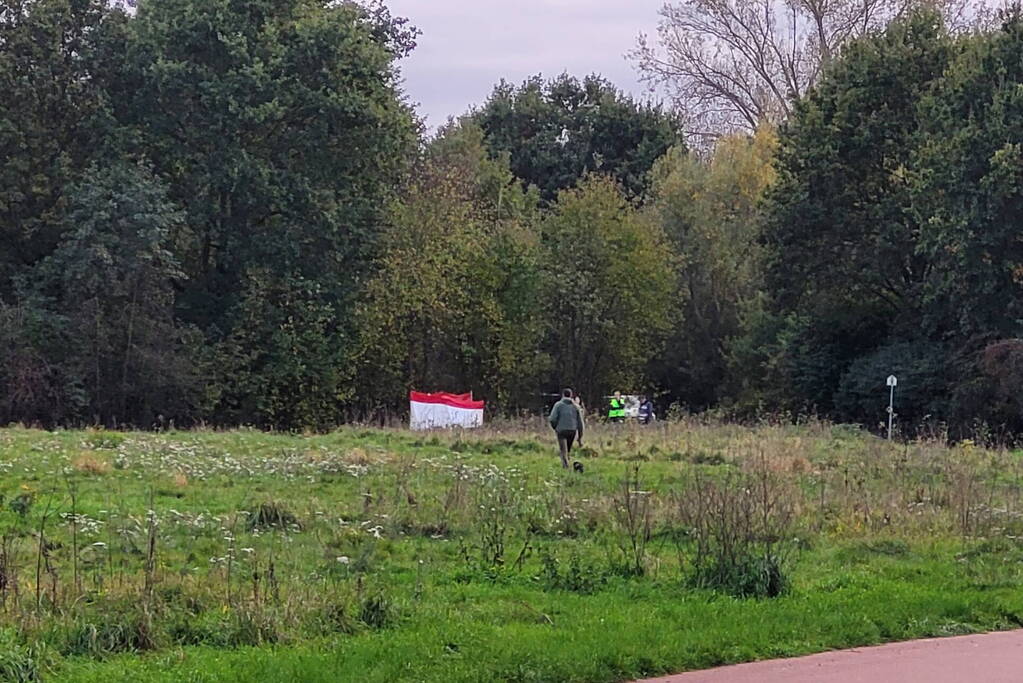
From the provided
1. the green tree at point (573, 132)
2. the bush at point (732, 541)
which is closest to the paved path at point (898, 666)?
the bush at point (732, 541)

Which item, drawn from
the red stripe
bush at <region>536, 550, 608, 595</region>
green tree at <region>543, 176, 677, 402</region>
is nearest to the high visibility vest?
the red stripe

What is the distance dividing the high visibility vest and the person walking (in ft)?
70.0

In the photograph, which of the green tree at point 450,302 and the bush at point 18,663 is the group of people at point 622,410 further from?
the bush at point 18,663

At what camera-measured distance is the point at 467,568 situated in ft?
43.5

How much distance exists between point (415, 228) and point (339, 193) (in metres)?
5.93

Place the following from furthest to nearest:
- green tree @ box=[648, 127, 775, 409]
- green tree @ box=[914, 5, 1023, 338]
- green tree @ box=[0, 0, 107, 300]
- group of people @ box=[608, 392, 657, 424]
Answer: green tree @ box=[648, 127, 775, 409] < group of people @ box=[608, 392, 657, 424] < green tree @ box=[0, 0, 107, 300] < green tree @ box=[914, 5, 1023, 338]

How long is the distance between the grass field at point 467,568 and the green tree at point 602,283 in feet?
110

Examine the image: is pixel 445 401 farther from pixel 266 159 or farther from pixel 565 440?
pixel 565 440

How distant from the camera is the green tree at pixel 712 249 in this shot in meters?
59.9

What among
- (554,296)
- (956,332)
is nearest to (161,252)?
(554,296)

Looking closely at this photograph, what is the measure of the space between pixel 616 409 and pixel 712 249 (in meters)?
14.1

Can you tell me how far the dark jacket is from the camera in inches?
1031

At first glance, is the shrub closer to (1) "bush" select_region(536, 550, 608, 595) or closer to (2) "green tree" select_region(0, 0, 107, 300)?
(1) "bush" select_region(536, 550, 608, 595)

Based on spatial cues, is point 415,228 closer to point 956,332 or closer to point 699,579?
point 956,332
